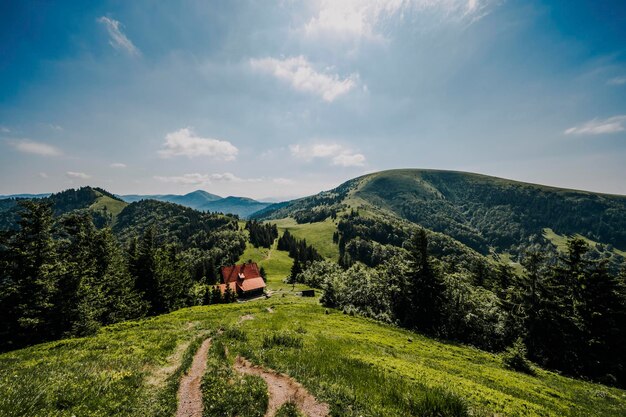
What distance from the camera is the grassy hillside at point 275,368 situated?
35.8 ft

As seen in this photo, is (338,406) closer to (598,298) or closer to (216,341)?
(216,341)

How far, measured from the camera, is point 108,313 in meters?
37.4

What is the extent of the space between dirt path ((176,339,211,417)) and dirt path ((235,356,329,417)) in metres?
2.49

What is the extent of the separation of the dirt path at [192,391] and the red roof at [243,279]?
7168cm

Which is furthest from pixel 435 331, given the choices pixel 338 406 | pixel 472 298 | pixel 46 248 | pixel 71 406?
pixel 46 248

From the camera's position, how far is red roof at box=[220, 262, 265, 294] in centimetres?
8734

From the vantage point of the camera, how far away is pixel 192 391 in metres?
13.1

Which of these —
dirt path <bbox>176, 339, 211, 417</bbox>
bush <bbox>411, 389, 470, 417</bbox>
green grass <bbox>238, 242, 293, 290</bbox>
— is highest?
bush <bbox>411, 389, 470, 417</bbox>

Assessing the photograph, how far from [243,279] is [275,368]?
261ft

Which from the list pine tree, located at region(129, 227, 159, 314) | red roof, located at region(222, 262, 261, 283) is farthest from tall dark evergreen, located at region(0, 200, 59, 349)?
red roof, located at region(222, 262, 261, 283)

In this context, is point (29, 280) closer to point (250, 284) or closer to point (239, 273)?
point (250, 284)

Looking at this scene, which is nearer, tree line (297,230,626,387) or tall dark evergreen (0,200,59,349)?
tall dark evergreen (0,200,59,349)

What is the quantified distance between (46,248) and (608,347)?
220 feet

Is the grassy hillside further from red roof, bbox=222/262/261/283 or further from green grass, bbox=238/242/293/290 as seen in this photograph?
green grass, bbox=238/242/293/290
